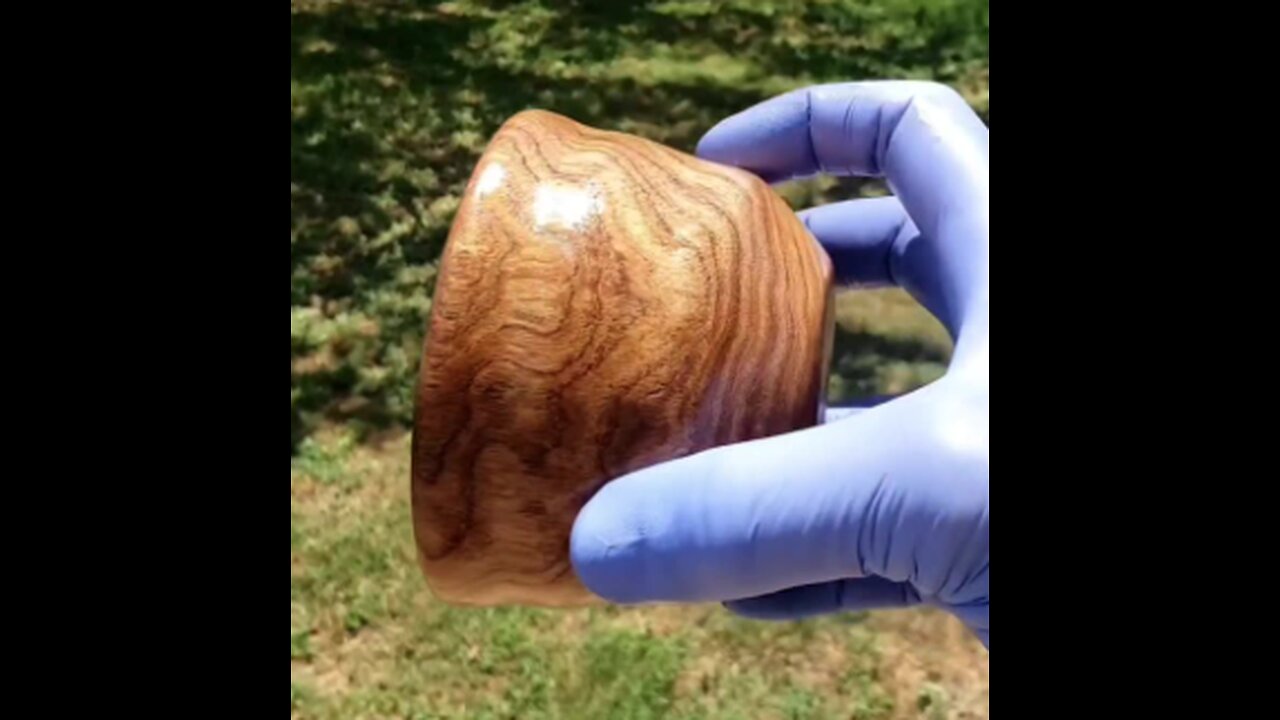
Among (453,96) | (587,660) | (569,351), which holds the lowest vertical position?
(587,660)

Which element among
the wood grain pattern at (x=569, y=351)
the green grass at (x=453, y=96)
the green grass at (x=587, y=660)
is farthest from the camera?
the green grass at (x=453, y=96)

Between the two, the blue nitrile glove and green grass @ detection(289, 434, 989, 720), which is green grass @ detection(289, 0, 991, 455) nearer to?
green grass @ detection(289, 434, 989, 720)

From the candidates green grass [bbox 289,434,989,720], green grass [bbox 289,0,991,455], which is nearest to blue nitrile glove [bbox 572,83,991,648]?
green grass [bbox 289,434,989,720]

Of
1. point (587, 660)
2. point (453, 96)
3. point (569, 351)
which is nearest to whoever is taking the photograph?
point (569, 351)

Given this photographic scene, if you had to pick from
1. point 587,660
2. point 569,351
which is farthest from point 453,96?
point 569,351

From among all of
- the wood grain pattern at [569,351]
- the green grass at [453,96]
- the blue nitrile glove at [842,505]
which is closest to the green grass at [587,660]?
the green grass at [453,96]

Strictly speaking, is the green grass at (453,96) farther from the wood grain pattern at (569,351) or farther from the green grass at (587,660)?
the wood grain pattern at (569,351)

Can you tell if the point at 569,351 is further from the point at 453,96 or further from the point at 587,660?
the point at 453,96
